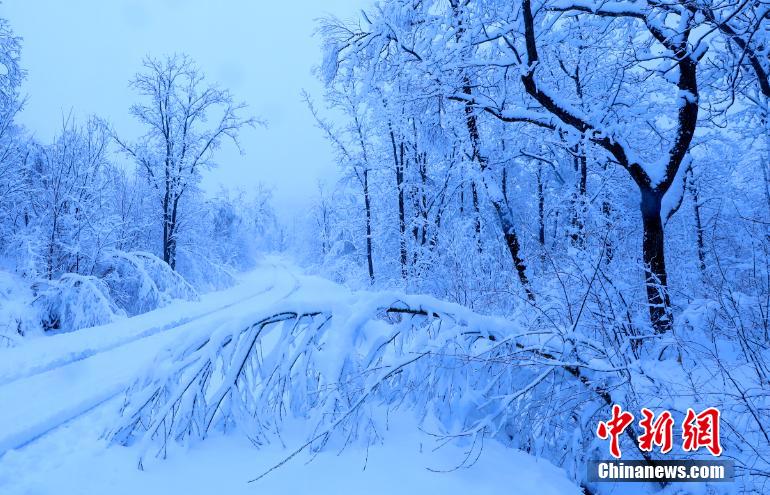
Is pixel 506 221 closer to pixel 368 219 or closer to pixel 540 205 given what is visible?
pixel 540 205

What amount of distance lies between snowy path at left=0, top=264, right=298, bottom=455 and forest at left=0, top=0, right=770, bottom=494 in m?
0.93

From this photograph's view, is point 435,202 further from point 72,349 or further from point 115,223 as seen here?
point 115,223

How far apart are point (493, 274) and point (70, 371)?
7047mm

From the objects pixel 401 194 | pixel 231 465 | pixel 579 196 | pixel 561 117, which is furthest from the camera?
pixel 401 194

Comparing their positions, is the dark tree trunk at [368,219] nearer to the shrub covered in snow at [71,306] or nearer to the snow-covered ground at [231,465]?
the shrub covered in snow at [71,306]

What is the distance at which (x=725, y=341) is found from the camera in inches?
143

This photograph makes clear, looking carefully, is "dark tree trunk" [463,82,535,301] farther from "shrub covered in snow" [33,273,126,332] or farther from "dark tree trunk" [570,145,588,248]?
"shrub covered in snow" [33,273,126,332]

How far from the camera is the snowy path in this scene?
3725 millimetres

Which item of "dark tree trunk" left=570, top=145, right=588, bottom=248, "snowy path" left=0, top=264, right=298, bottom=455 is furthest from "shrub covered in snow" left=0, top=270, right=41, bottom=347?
"dark tree trunk" left=570, top=145, right=588, bottom=248

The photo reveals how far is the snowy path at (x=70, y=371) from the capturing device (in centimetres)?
372

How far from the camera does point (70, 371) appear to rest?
18.5ft

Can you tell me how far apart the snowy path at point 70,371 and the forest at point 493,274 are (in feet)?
3.04

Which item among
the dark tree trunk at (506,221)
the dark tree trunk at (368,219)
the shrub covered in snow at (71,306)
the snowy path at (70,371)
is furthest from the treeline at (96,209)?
the dark tree trunk at (506,221)

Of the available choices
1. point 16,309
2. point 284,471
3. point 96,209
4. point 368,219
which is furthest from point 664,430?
point 96,209
